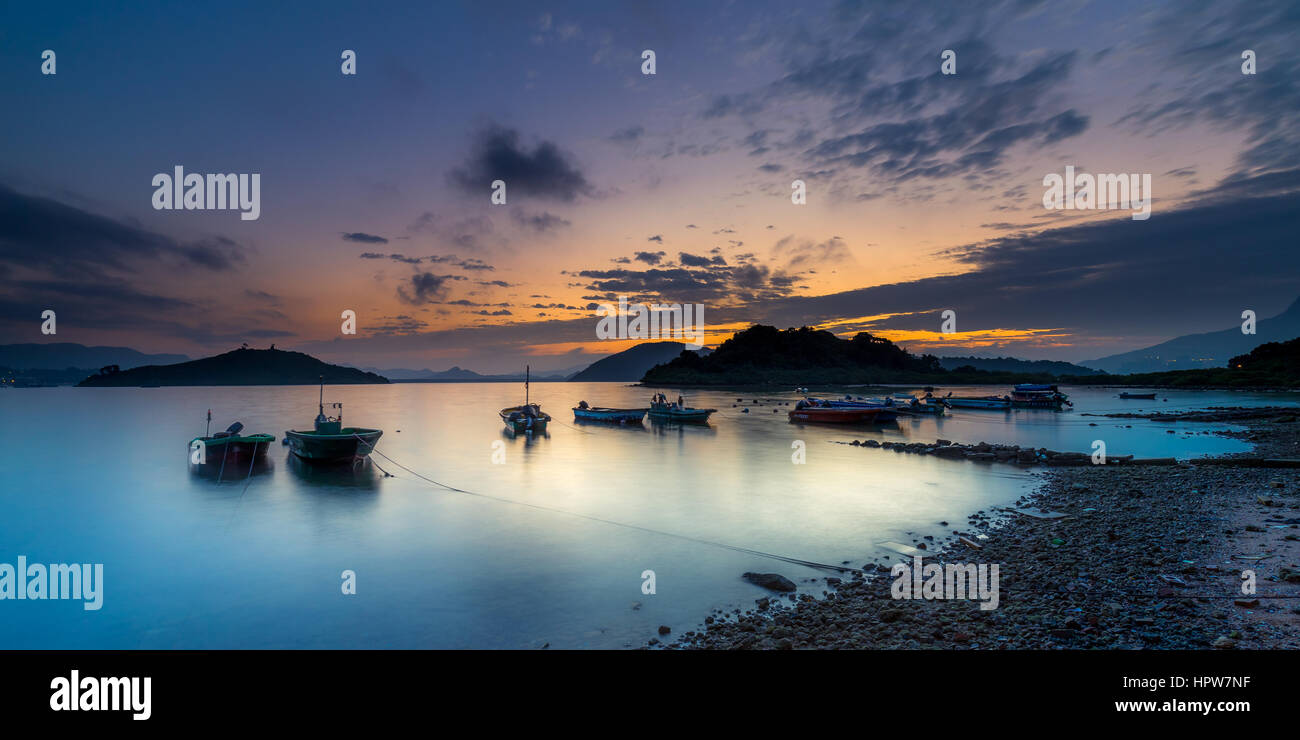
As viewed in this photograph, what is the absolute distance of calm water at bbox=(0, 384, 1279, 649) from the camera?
32.2ft

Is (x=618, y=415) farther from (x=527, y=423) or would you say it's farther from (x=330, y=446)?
(x=330, y=446)

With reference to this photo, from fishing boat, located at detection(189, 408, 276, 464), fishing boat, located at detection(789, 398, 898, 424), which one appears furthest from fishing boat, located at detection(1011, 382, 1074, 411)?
fishing boat, located at detection(189, 408, 276, 464)

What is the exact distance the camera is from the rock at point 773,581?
1019 centimetres

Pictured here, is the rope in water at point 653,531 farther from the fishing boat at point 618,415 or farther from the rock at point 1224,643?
the fishing boat at point 618,415

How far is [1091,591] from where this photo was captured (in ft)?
25.9

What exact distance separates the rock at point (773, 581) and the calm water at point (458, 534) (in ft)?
0.91

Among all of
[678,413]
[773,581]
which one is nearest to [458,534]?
[773,581]

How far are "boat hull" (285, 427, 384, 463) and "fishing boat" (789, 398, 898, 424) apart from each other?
36.4m

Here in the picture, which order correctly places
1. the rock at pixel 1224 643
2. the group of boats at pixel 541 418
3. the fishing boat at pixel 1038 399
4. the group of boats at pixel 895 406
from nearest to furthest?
the rock at pixel 1224 643, the group of boats at pixel 541 418, the group of boats at pixel 895 406, the fishing boat at pixel 1038 399

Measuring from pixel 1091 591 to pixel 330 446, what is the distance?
27.9m

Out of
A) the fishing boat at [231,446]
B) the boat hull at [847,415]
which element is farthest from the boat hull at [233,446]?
the boat hull at [847,415]
